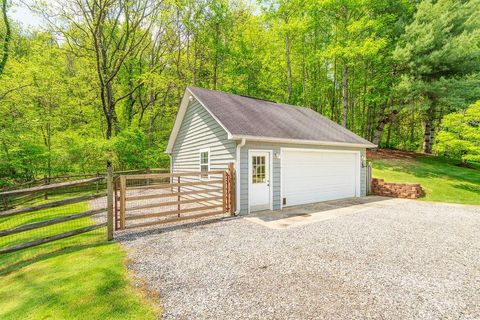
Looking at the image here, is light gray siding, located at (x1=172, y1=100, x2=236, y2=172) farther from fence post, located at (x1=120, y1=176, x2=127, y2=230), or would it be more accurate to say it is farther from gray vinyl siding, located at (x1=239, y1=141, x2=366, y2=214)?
fence post, located at (x1=120, y1=176, x2=127, y2=230)

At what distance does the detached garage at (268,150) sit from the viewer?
7.84m

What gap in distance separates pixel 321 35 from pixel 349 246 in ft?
70.1

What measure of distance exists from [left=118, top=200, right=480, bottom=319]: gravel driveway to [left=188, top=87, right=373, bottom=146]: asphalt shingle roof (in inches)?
134

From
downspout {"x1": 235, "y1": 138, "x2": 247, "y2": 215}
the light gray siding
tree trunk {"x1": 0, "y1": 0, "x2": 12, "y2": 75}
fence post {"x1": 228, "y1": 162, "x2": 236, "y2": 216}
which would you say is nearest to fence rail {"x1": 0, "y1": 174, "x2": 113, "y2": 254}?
fence post {"x1": 228, "y1": 162, "x2": 236, "y2": 216}

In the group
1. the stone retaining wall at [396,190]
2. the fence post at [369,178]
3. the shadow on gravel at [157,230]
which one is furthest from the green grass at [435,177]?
the shadow on gravel at [157,230]

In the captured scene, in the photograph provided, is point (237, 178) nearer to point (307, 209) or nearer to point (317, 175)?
point (307, 209)

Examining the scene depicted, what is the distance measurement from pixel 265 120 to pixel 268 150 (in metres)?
1.87

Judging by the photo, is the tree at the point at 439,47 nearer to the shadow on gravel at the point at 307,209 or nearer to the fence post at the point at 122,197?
the shadow on gravel at the point at 307,209

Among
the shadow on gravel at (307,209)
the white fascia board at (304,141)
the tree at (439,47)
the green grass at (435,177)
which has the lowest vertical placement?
the shadow on gravel at (307,209)

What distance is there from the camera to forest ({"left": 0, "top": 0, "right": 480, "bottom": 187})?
1427 cm

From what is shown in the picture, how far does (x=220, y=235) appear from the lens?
5691 millimetres

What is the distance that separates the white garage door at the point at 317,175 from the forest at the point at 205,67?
5674 millimetres

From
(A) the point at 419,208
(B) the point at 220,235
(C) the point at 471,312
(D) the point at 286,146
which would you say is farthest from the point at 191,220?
(A) the point at 419,208

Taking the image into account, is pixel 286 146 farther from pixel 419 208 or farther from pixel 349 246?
pixel 419 208
